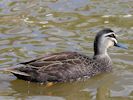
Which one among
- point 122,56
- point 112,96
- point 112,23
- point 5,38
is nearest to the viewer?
point 112,96

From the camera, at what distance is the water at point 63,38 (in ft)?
33.5

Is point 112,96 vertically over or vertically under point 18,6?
under

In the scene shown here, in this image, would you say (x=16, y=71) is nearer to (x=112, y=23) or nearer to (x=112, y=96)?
(x=112, y=96)

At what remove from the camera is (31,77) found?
1035 centimetres

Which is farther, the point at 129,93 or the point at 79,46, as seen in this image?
the point at 79,46

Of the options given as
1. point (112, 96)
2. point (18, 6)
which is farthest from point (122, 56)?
point (18, 6)

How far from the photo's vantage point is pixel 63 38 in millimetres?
12641

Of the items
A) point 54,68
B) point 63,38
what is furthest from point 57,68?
point 63,38

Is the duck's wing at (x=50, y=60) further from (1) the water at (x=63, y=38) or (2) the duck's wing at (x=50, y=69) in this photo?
(1) the water at (x=63, y=38)

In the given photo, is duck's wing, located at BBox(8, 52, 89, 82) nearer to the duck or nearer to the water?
the duck

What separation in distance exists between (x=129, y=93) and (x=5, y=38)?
3.90 metres

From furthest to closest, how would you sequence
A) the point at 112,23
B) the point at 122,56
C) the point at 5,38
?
1. the point at 112,23
2. the point at 5,38
3. the point at 122,56

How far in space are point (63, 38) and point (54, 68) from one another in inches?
91.5

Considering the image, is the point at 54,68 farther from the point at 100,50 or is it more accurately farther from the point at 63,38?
the point at 63,38
